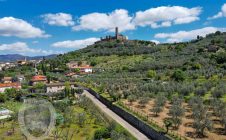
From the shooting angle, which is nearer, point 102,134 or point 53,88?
point 102,134

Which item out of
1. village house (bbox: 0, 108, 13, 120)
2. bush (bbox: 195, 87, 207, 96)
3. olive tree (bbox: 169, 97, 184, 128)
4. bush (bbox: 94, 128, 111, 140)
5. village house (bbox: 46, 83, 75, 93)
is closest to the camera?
bush (bbox: 94, 128, 111, 140)

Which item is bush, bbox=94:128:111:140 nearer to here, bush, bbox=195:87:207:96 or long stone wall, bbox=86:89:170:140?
long stone wall, bbox=86:89:170:140

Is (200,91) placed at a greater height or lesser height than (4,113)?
greater

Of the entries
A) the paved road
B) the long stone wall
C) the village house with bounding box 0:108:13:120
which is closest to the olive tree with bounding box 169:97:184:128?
the long stone wall

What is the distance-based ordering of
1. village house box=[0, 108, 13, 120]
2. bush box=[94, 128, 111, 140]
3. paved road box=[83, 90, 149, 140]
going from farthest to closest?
village house box=[0, 108, 13, 120], paved road box=[83, 90, 149, 140], bush box=[94, 128, 111, 140]

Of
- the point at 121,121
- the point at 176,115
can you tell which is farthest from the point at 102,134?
the point at 176,115

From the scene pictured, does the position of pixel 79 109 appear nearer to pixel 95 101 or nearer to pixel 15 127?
pixel 95 101

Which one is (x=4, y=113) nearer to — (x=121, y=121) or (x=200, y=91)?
(x=121, y=121)

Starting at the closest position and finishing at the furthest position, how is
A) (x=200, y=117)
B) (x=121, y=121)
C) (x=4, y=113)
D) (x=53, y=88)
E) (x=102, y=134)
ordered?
(x=102, y=134)
(x=200, y=117)
(x=121, y=121)
(x=4, y=113)
(x=53, y=88)

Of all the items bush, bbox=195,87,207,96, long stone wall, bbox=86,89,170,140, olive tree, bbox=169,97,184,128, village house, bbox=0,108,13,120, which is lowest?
village house, bbox=0,108,13,120

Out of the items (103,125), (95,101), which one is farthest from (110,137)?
(95,101)

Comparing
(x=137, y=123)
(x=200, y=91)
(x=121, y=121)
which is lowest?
(x=121, y=121)
